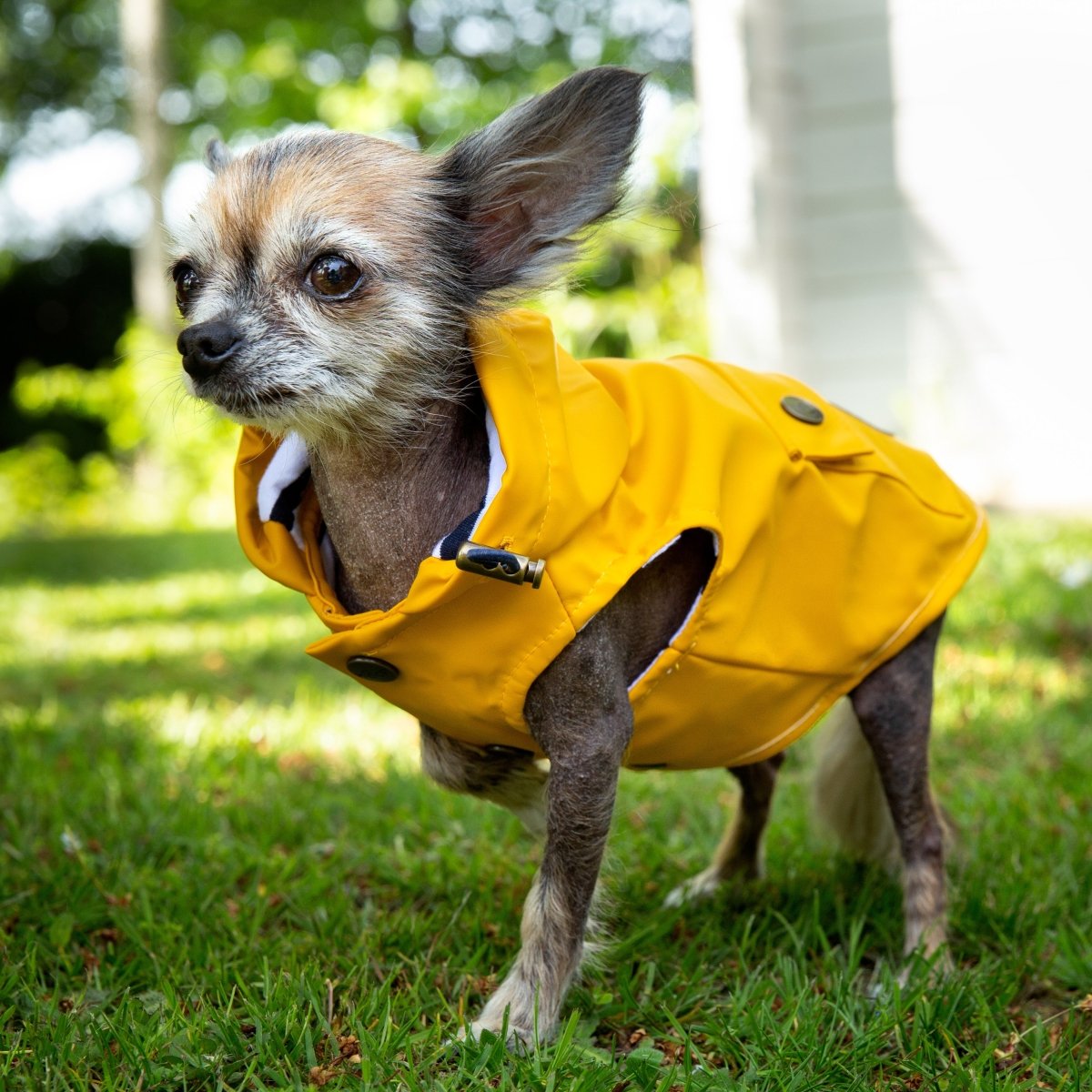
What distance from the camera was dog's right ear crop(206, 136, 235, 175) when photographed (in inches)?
97.6

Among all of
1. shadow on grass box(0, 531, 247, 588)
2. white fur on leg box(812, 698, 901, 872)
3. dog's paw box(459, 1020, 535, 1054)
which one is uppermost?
dog's paw box(459, 1020, 535, 1054)

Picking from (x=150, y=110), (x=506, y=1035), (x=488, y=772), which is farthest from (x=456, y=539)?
(x=150, y=110)

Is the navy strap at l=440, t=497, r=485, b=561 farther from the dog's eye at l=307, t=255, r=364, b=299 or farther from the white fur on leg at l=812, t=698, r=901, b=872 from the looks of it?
the white fur on leg at l=812, t=698, r=901, b=872

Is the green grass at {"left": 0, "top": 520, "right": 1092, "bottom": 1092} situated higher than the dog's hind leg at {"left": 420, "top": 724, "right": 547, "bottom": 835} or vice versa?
the dog's hind leg at {"left": 420, "top": 724, "right": 547, "bottom": 835}

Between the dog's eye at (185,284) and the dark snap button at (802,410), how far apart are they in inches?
46.9

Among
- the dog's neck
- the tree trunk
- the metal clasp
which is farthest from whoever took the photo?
the tree trunk

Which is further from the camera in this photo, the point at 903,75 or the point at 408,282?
the point at 903,75

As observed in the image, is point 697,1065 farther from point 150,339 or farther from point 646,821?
point 150,339

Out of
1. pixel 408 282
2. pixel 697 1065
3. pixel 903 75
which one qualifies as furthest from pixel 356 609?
pixel 903 75

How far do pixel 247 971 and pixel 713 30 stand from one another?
22.3 feet

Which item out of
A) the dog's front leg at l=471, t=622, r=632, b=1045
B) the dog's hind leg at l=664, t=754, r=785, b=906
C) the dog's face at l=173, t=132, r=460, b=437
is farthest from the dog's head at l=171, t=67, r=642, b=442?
the dog's hind leg at l=664, t=754, r=785, b=906

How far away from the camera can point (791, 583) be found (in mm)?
2418

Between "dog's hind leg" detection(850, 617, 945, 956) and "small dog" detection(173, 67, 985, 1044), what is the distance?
63 millimetres

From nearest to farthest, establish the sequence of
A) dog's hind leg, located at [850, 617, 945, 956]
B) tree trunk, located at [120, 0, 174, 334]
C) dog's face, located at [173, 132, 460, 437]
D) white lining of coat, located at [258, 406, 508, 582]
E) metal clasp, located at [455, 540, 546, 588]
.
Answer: metal clasp, located at [455, 540, 546, 588] < dog's face, located at [173, 132, 460, 437] < white lining of coat, located at [258, 406, 508, 582] < dog's hind leg, located at [850, 617, 945, 956] < tree trunk, located at [120, 0, 174, 334]
